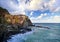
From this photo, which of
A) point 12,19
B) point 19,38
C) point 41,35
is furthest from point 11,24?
point 41,35

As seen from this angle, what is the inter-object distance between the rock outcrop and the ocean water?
0.32 feet

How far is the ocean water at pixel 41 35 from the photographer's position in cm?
244

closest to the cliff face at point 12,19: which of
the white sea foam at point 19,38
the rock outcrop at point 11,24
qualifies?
the rock outcrop at point 11,24

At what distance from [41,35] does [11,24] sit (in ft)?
2.00

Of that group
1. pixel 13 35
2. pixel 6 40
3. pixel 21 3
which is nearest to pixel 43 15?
pixel 21 3

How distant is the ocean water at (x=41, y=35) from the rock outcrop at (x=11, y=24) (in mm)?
98

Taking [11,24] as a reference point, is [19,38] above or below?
below

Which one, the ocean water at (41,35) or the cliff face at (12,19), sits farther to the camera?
the cliff face at (12,19)

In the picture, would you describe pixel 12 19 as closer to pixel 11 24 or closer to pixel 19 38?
pixel 11 24

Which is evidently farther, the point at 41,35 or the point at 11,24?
the point at 11,24

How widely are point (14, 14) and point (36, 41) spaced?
2.17 ft

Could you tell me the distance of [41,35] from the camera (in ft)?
8.17

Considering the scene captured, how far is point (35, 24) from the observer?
2.56m

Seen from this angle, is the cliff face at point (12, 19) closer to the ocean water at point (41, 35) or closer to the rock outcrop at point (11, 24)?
the rock outcrop at point (11, 24)
